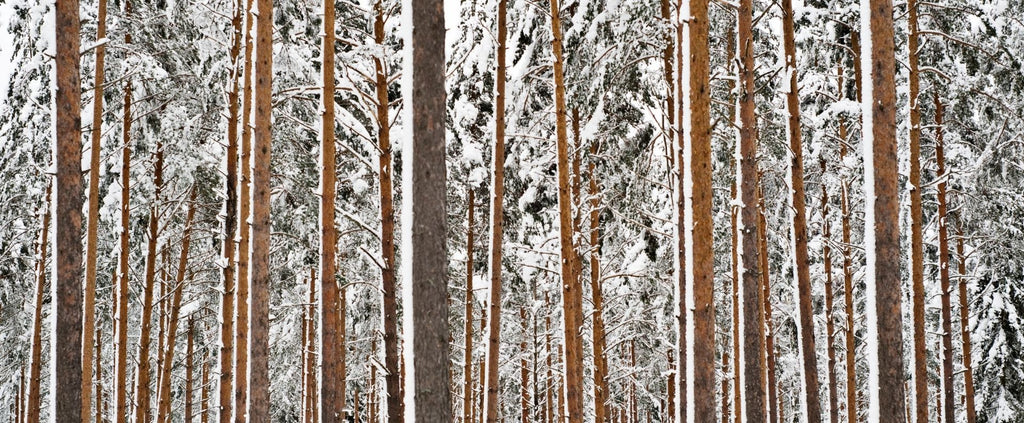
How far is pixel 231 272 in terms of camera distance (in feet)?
39.5

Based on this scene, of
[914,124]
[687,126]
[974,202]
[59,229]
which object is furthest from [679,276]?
[59,229]

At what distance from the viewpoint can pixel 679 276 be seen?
34.8 feet

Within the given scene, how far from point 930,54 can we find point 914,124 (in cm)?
190

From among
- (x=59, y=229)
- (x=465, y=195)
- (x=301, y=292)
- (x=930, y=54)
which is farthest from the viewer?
(x=301, y=292)

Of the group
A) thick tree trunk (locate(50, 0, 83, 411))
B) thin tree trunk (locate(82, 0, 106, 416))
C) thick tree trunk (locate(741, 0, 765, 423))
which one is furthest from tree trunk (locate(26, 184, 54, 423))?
thick tree trunk (locate(741, 0, 765, 423))

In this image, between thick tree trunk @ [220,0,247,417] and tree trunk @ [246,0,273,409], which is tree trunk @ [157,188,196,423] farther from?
tree trunk @ [246,0,273,409]

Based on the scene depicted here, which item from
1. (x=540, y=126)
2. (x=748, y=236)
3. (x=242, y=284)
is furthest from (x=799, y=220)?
(x=242, y=284)

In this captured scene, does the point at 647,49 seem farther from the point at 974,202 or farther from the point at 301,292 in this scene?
the point at 301,292

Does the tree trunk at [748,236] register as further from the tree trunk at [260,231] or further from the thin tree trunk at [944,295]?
the tree trunk at [260,231]

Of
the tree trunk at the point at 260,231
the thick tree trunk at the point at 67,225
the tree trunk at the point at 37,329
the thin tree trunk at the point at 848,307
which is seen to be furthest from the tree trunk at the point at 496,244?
the tree trunk at the point at 37,329

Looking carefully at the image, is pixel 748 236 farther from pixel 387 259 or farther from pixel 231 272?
pixel 231 272

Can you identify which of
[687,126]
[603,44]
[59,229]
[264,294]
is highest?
[603,44]

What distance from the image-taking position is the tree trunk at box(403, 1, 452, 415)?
5723mm

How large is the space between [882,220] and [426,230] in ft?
16.4
